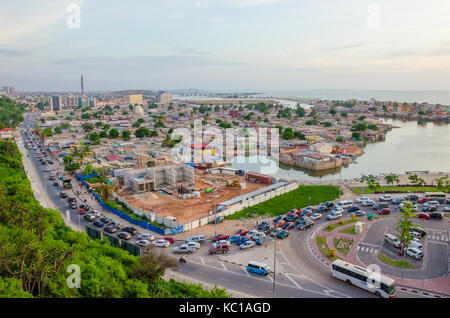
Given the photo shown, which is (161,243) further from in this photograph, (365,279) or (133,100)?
(133,100)

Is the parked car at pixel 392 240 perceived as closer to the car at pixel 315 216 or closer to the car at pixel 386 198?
the car at pixel 315 216

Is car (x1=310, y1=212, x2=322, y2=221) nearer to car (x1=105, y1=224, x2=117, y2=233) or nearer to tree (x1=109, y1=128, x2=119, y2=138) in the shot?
car (x1=105, y1=224, x2=117, y2=233)

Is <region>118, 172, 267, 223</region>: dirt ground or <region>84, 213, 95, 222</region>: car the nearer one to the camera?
<region>84, 213, 95, 222</region>: car

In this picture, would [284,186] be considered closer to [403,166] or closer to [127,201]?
[127,201]

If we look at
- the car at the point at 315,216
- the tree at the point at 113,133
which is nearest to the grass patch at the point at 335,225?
the car at the point at 315,216

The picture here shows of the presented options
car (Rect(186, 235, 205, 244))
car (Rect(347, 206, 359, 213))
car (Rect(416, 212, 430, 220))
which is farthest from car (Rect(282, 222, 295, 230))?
car (Rect(416, 212, 430, 220))
